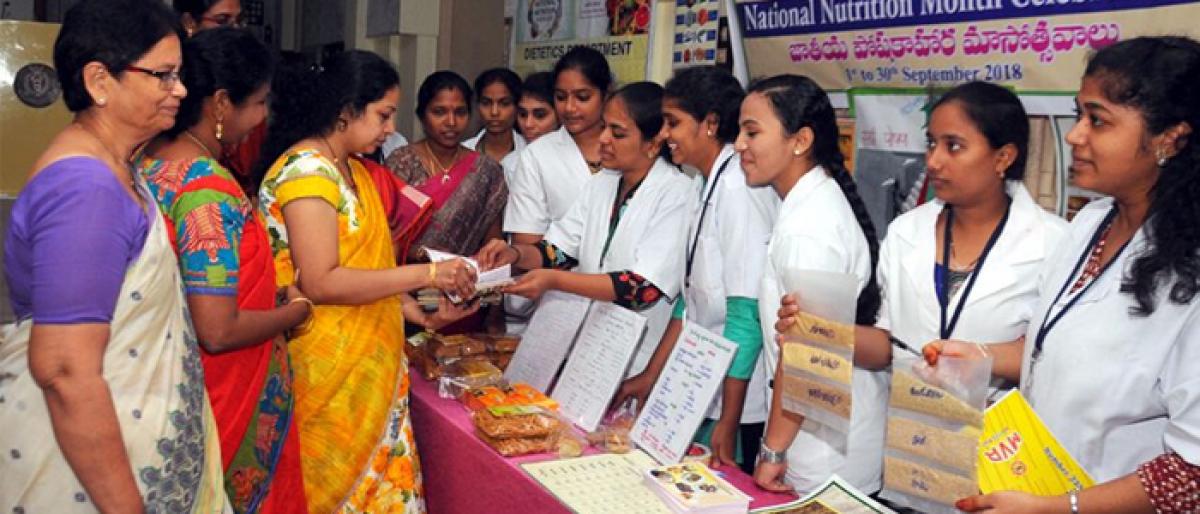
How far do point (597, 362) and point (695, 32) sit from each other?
5.47 ft

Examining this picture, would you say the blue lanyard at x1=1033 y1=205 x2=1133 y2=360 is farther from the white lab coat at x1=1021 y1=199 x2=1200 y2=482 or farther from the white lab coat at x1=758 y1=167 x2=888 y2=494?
the white lab coat at x1=758 y1=167 x2=888 y2=494

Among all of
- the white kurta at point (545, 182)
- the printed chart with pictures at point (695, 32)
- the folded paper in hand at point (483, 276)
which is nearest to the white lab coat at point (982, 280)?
the folded paper in hand at point (483, 276)

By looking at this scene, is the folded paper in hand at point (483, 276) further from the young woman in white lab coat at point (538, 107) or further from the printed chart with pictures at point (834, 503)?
the young woman in white lab coat at point (538, 107)

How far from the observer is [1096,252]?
5.24 ft

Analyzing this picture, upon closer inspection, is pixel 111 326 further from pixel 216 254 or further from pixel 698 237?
pixel 698 237

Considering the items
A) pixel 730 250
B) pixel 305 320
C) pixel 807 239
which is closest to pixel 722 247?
pixel 730 250

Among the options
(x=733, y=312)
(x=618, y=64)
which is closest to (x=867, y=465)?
(x=733, y=312)

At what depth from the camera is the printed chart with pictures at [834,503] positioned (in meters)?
1.67

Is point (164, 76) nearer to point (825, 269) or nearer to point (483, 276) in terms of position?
point (483, 276)

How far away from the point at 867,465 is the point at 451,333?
1748 mm

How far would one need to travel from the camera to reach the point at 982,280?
5.81 feet

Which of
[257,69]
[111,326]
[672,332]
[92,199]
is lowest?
[672,332]

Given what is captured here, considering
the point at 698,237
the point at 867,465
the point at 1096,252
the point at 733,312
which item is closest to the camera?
the point at 1096,252

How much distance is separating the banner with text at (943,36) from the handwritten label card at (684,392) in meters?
1.01
